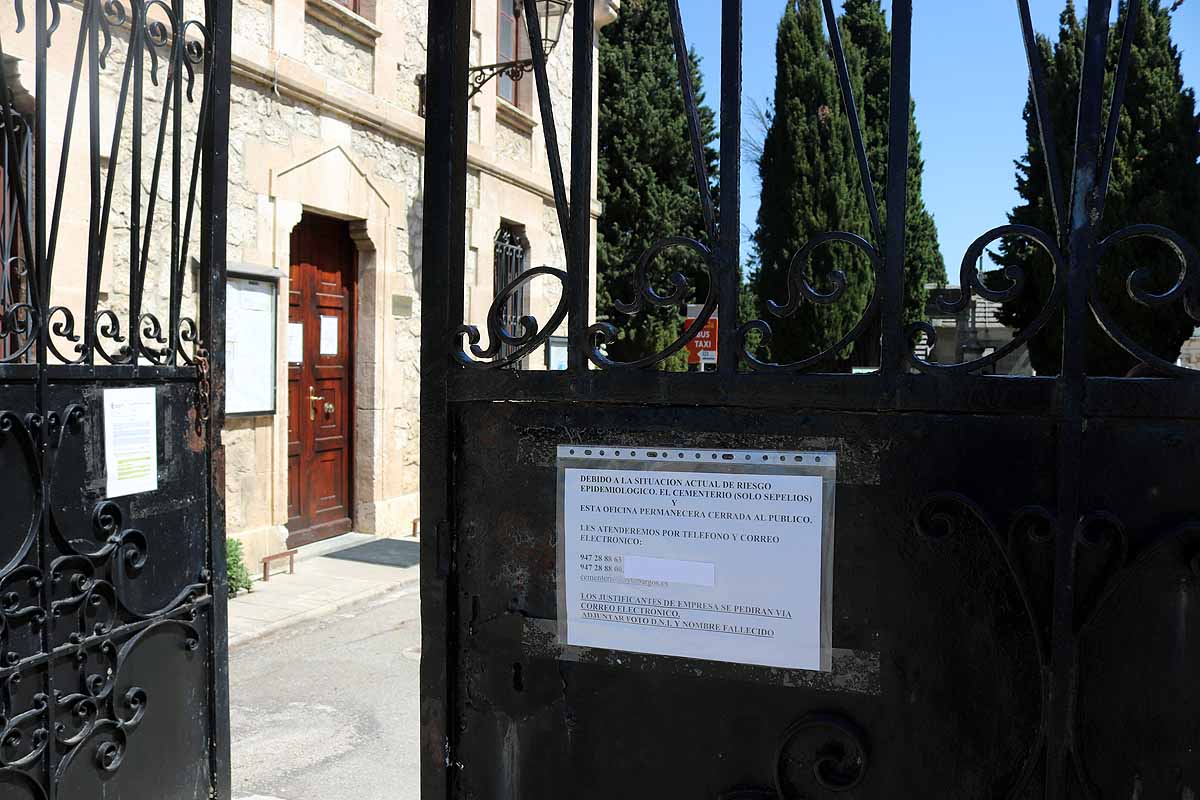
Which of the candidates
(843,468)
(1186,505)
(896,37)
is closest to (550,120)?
(896,37)

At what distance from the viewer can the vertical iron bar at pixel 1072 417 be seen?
1.48m

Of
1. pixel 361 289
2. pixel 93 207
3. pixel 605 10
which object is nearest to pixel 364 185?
pixel 361 289

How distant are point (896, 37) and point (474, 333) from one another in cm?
93

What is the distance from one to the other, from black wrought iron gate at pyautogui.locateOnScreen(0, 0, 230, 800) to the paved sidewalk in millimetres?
2755

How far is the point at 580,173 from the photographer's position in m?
1.80

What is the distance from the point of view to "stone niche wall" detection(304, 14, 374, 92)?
785 centimetres

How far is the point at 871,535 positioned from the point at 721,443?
303 millimetres

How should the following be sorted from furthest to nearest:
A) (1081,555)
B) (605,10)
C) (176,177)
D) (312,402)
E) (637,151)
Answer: (637,151)
(605,10)
(312,402)
(176,177)
(1081,555)

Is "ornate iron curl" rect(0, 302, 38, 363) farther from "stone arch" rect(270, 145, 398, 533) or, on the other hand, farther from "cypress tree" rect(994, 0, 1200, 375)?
"cypress tree" rect(994, 0, 1200, 375)

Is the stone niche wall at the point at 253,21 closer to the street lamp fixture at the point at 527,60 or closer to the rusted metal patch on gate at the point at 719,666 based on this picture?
the street lamp fixture at the point at 527,60

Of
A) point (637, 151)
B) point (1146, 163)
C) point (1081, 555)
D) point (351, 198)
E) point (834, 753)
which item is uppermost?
point (637, 151)

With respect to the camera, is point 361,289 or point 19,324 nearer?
point 19,324

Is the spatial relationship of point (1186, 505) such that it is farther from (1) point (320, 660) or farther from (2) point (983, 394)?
(1) point (320, 660)

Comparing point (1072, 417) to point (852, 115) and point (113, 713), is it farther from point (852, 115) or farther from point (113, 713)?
point (113, 713)
